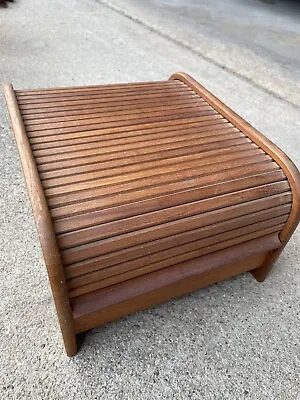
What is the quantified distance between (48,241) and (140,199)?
0.24m

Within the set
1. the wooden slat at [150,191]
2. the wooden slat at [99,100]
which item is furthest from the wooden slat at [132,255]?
the wooden slat at [99,100]

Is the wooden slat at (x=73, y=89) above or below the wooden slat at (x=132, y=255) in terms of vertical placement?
above

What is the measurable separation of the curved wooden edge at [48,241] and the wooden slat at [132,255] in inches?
1.4

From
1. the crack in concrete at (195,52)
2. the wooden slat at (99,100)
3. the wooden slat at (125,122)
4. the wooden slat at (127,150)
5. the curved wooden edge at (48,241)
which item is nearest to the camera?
the curved wooden edge at (48,241)

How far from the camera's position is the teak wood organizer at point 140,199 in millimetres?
757

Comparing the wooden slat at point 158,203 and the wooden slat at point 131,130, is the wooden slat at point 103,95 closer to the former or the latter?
the wooden slat at point 131,130

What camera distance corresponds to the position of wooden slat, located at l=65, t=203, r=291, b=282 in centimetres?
75

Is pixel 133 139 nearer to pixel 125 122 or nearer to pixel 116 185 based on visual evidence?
pixel 125 122

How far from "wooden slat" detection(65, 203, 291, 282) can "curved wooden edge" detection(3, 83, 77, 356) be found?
1.4 inches

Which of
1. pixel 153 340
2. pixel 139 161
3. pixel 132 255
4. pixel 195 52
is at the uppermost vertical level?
pixel 139 161

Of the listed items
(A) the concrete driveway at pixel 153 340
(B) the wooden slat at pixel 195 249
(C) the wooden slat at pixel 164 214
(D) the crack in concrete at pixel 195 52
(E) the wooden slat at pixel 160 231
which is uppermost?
(C) the wooden slat at pixel 164 214

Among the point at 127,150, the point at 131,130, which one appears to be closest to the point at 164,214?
the point at 127,150

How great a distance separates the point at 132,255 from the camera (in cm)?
79

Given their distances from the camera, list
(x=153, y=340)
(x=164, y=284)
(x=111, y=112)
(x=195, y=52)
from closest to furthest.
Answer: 1. (x=164, y=284)
2. (x=153, y=340)
3. (x=111, y=112)
4. (x=195, y=52)
